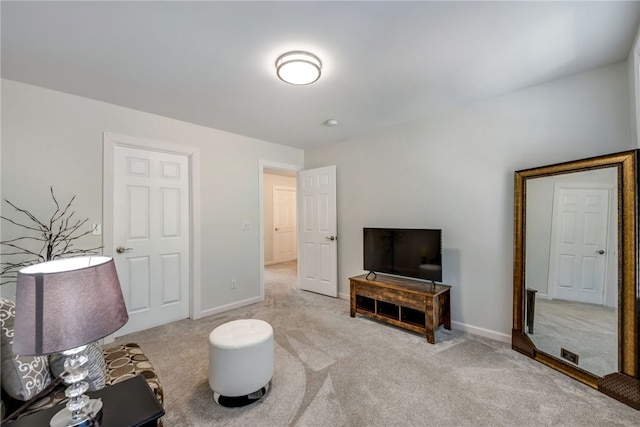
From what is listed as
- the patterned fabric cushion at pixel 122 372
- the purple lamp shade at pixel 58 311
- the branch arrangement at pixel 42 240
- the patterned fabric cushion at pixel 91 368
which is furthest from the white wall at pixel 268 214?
the purple lamp shade at pixel 58 311

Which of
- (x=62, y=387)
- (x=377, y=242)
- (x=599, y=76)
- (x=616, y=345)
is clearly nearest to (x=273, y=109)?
(x=377, y=242)

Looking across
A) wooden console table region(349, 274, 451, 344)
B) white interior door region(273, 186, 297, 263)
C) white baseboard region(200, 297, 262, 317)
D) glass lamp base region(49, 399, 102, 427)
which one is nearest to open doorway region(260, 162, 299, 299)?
white interior door region(273, 186, 297, 263)

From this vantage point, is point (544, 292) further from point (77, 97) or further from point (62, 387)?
point (77, 97)

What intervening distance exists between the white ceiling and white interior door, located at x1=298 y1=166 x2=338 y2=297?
1653mm

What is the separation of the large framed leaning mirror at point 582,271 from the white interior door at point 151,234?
143 inches

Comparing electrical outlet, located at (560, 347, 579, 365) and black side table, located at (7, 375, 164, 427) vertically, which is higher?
black side table, located at (7, 375, 164, 427)

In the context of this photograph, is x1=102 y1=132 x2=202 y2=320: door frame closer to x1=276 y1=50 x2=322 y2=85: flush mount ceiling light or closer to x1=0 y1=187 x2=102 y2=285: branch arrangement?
x1=0 y1=187 x2=102 y2=285: branch arrangement

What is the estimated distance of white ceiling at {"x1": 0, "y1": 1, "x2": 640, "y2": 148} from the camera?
5.14ft

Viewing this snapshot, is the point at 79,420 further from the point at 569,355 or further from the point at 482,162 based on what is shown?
the point at 482,162

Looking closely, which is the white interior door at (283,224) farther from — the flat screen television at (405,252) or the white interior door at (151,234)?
the flat screen television at (405,252)

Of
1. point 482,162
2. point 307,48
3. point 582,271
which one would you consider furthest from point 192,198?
point 582,271

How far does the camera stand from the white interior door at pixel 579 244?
203 centimetres

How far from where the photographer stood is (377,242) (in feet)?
11.0

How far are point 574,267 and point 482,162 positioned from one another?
1.21 m
